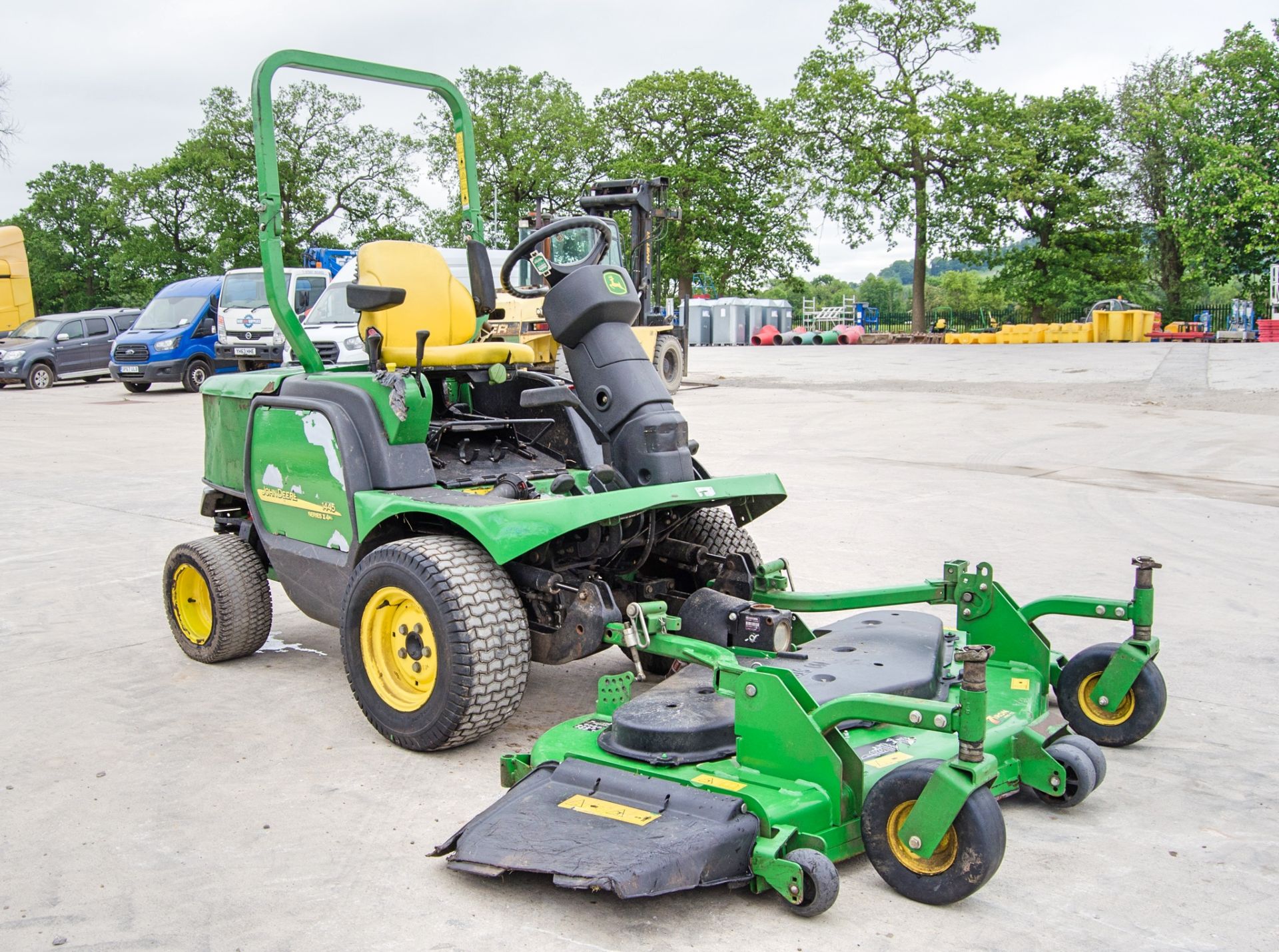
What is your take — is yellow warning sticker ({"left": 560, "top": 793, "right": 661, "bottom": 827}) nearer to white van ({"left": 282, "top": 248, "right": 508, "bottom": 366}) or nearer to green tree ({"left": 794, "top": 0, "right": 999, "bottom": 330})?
white van ({"left": 282, "top": 248, "right": 508, "bottom": 366})

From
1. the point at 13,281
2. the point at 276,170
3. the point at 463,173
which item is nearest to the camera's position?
the point at 276,170

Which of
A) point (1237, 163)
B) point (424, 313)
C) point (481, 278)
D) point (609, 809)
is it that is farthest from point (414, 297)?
point (1237, 163)

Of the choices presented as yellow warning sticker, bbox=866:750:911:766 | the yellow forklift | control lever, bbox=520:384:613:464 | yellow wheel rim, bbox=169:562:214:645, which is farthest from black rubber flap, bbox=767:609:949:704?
the yellow forklift

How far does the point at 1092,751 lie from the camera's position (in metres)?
3.55

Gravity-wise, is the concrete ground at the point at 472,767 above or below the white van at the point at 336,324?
below

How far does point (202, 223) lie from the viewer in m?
45.6

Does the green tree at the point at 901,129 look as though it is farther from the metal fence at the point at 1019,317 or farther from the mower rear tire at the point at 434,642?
the mower rear tire at the point at 434,642

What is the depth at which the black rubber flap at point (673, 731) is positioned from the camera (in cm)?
334

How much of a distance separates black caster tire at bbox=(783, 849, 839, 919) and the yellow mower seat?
2.61 metres

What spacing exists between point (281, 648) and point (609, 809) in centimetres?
299

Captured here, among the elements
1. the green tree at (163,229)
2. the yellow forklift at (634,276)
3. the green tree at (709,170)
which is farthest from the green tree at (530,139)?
the yellow forklift at (634,276)

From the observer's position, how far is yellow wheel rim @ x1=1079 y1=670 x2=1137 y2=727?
13.5 ft

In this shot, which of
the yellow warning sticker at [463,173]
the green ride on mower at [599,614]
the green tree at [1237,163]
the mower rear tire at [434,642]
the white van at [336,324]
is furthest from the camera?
the green tree at [1237,163]

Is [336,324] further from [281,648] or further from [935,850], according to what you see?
[935,850]
